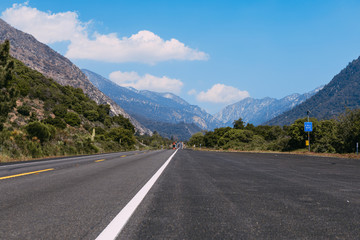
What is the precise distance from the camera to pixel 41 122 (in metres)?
41.4

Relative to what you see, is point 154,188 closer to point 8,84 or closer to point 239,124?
point 8,84

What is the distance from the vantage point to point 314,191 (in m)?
5.78

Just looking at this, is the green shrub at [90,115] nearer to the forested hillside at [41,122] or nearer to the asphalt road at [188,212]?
the forested hillside at [41,122]

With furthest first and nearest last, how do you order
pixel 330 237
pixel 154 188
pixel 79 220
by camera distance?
1. pixel 154 188
2. pixel 79 220
3. pixel 330 237

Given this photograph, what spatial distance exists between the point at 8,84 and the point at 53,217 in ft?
76.9

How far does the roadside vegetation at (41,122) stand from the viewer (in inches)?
830

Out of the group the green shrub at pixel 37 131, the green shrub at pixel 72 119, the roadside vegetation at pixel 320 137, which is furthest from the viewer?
the green shrub at pixel 72 119

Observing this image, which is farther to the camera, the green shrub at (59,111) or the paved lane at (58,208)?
the green shrub at (59,111)

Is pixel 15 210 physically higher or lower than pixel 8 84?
lower

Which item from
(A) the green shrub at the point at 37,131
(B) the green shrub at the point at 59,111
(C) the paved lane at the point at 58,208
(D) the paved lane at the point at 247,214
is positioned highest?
(B) the green shrub at the point at 59,111

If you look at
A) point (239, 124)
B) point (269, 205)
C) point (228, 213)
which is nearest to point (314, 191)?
point (269, 205)

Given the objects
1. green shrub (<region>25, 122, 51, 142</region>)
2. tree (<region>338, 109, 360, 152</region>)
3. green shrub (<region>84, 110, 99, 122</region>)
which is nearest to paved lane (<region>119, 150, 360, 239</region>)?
green shrub (<region>25, 122, 51, 142</region>)

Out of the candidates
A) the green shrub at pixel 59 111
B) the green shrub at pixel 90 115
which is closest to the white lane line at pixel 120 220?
the green shrub at pixel 59 111

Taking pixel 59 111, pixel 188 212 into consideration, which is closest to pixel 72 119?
pixel 59 111
